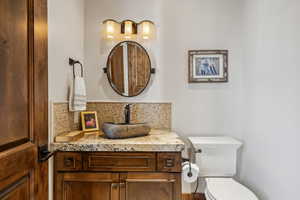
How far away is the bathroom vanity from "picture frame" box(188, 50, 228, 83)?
0.95 m

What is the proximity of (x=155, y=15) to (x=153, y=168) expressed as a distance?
159 cm

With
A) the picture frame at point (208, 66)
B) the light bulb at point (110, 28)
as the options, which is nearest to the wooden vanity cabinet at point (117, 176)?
the picture frame at point (208, 66)

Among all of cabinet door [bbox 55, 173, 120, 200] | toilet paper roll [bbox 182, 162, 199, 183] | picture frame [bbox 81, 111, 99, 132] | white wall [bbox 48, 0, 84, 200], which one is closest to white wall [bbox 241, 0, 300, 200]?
toilet paper roll [bbox 182, 162, 199, 183]

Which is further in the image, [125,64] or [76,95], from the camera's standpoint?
[125,64]

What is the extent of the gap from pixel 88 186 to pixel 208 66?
64.5 inches

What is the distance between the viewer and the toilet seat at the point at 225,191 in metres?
1.57

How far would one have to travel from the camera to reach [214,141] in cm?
202

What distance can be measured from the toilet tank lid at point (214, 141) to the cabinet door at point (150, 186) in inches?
21.6

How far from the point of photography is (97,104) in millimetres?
2234

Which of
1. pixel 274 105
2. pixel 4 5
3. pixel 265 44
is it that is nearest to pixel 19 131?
pixel 4 5

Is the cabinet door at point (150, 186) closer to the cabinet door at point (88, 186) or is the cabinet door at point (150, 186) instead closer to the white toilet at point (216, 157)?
the cabinet door at point (88, 186)

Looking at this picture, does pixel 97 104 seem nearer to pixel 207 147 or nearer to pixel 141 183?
pixel 141 183

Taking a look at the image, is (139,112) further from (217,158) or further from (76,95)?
(217,158)

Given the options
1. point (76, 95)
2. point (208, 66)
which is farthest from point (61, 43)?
point (208, 66)
